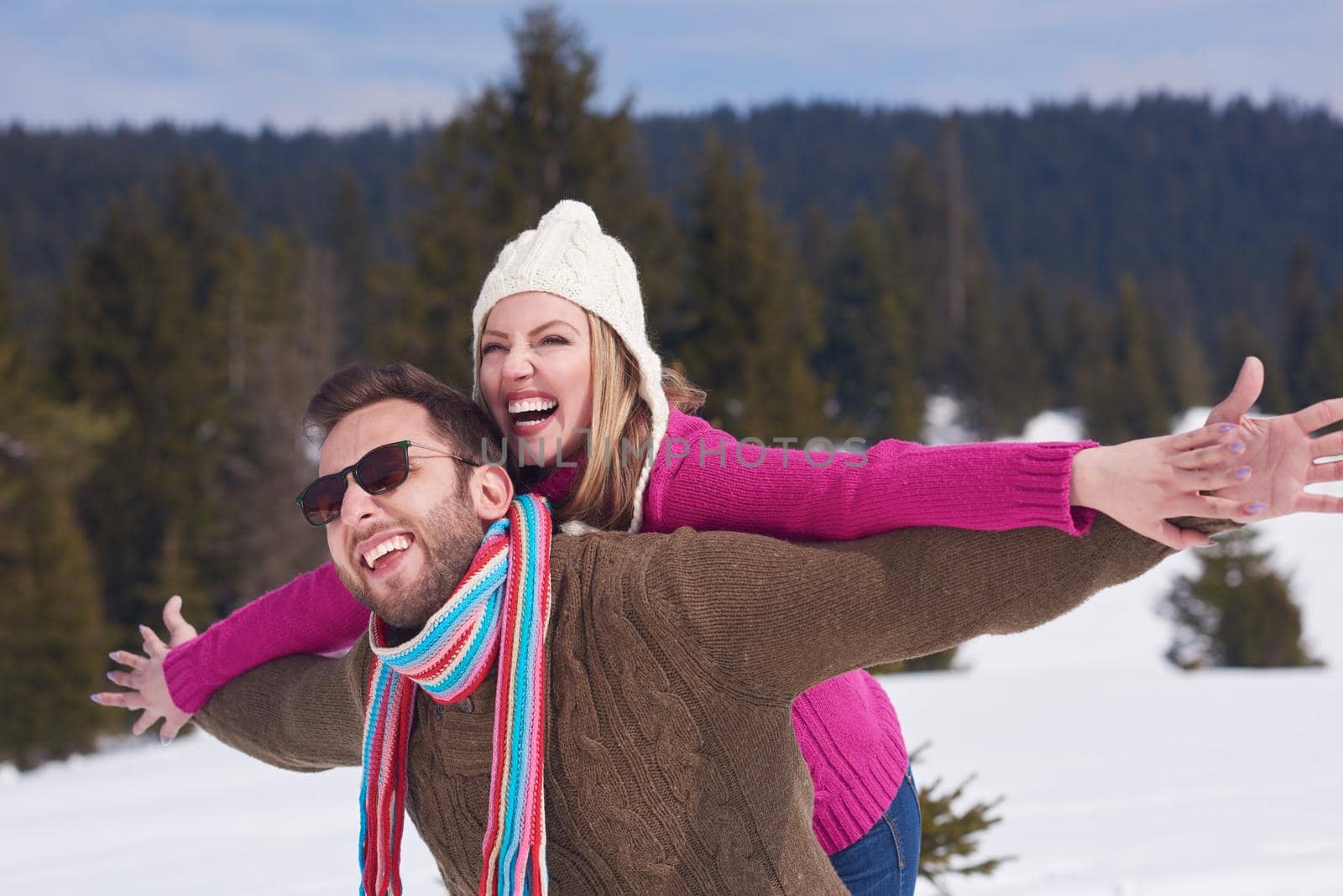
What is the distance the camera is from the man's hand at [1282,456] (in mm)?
1610

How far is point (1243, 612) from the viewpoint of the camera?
16.6 metres

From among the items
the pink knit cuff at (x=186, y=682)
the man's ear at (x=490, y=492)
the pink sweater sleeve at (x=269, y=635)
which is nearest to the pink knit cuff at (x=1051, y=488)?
the man's ear at (x=490, y=492)

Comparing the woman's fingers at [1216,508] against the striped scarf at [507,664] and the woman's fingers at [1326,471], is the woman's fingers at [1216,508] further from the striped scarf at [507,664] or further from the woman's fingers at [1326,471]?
the striped scarf at [507,664]

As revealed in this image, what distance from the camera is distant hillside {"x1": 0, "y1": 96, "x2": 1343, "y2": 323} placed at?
87.4m

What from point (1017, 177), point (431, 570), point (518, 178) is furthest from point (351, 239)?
point (1017, 177)

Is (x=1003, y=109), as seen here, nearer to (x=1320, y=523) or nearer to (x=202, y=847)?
(x=1320, y=523)

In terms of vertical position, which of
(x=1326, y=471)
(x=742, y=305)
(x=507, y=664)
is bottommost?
(x=742, y=305)

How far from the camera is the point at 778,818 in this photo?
2.11 m

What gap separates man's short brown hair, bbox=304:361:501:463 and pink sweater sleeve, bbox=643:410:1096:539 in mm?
358

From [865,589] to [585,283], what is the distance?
0.93 meters

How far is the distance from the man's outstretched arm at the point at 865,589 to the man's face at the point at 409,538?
1.14 ft

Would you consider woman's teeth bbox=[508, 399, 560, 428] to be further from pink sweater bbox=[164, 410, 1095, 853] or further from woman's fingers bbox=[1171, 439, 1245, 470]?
woman's fingers bbox=[1171, 439, 1245, 470]

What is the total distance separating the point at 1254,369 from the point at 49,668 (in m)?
20.9

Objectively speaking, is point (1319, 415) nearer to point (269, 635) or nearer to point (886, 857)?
point (886, 857)
